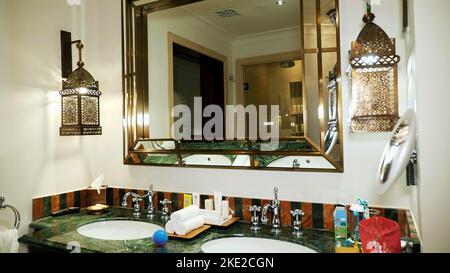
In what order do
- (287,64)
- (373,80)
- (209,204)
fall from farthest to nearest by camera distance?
(209,204) → (287,64) → (373,80)

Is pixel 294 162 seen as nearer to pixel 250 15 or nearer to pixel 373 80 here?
pixel 373 80

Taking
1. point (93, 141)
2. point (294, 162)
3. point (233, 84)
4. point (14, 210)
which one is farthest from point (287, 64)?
point (14, 210)

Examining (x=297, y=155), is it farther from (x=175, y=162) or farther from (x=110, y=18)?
(x=110, y=18)

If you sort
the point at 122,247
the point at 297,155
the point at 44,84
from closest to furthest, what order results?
the point at 122,247, the point at 297,155, the point at 44,84

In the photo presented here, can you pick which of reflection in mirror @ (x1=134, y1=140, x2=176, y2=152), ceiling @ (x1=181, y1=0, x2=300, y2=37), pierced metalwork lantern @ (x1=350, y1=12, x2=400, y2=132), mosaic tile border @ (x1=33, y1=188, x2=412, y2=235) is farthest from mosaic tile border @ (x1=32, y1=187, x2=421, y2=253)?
ceiling @ (x1=181, y1=0, x2=300, y2=37)

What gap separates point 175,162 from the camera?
5.58 feet

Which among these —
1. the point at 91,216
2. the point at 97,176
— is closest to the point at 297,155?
the point at 91,216

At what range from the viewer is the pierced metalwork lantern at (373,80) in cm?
116

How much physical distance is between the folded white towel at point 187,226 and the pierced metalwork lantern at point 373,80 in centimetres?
79

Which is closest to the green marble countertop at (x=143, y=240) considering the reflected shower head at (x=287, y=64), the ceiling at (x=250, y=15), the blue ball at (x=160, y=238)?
the blue ball at (x=160, y=238)

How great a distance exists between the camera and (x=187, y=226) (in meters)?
1.32

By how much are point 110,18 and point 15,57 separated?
1.98ft

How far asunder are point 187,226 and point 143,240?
197mm

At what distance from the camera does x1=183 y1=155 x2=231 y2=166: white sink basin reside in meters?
1.56
